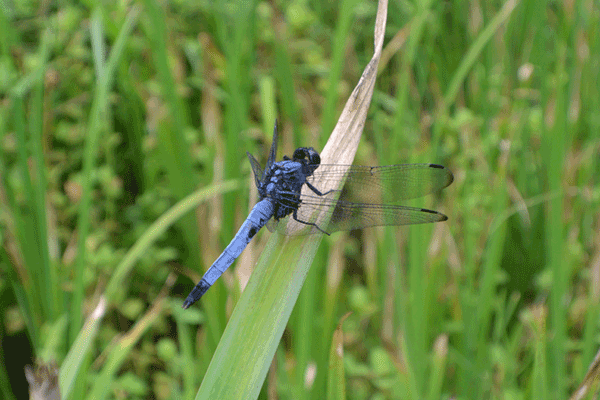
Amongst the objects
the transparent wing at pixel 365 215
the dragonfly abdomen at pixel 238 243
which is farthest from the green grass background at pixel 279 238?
the transparent wing at pixel 365 215

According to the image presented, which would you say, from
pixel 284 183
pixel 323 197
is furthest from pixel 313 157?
pixel 323 197

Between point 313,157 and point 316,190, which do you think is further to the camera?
point 313,157

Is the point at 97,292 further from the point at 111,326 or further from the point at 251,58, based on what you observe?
the point at 251,58

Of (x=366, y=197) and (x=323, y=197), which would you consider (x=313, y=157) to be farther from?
(x=323, y=197)

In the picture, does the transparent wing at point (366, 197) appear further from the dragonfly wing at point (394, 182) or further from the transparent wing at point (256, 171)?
the transparent wing at point (256, 171)

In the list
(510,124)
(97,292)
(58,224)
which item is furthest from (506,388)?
(58,224)
